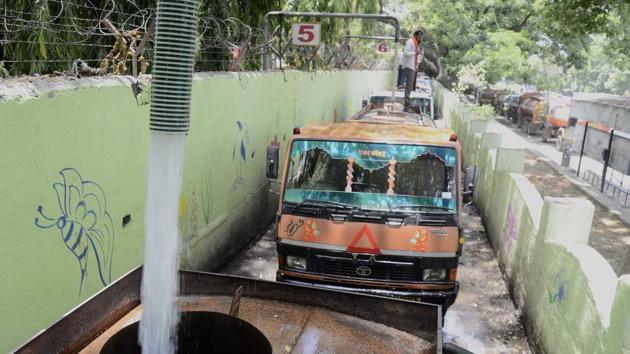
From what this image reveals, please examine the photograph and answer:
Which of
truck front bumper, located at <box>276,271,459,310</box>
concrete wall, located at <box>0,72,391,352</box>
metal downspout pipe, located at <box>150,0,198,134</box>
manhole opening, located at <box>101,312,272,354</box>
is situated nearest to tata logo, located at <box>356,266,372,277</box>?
truck front bumper, located at <box>276,271,459,310</box>

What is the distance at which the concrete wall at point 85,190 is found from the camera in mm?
3332

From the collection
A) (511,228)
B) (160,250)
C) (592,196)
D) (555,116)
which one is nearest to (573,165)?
(592,196)

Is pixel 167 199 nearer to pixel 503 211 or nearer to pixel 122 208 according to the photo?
pixel 122 208

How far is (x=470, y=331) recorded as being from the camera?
5.88 metres

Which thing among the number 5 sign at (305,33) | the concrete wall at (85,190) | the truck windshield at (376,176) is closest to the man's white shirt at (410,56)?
the number 5 sign at (305,33)

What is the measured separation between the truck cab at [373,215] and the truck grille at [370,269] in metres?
0.01

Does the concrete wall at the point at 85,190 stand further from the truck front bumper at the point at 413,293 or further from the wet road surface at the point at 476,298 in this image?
the truck front bumper at the point at 413,293

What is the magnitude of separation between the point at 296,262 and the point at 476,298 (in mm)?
2619

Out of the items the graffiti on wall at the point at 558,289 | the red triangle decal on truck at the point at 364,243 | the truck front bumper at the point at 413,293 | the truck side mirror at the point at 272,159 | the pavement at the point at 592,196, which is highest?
the truck side mirror at the point at 272,159

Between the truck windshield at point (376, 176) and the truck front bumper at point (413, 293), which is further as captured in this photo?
the truck windshield at point (376, 176)

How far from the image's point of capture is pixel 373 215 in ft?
17.3

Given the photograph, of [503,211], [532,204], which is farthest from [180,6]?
[503,211]

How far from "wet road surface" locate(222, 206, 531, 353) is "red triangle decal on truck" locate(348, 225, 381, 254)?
1.39 metres

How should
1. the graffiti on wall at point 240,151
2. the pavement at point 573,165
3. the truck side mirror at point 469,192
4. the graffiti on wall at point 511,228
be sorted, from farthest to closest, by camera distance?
1. the pavement at point 573,165
2. the graffiti on wall at point 240,151
3. the graffiti on wall at point 511,228
4. the truck side mirror at point 469,192
